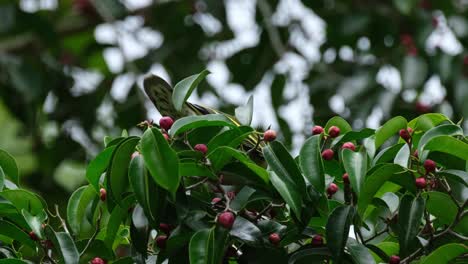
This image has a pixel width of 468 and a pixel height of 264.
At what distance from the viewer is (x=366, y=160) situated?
208 centimetres

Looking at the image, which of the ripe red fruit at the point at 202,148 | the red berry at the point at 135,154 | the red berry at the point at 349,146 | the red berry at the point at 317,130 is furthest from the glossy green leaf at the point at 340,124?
the red berry at the point at 135,154

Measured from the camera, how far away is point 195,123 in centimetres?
218

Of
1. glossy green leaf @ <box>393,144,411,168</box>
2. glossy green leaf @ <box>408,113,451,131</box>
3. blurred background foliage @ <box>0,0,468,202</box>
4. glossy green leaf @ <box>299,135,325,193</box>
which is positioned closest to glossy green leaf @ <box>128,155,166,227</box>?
glossy green leaf @ <box>299,135,325,193</box>

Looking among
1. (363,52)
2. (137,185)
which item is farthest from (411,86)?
(137,185)

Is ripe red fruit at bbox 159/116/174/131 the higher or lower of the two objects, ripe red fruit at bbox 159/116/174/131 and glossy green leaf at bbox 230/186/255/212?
the higher

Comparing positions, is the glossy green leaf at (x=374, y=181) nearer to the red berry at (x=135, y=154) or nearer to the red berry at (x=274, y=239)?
the red berry at (x=274, y=239)

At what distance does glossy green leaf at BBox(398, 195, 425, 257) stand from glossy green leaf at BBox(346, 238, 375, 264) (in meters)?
0.08

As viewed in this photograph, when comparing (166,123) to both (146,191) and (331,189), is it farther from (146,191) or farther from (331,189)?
(331,189)

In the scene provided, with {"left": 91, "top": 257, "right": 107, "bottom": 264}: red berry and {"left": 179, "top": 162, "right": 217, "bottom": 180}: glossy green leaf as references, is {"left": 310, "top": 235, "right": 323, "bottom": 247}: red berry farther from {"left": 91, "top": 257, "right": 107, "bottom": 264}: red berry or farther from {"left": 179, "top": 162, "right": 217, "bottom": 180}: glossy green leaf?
{"left": 91, "top": 257, "right": 107, "bottom": 264}: red berry

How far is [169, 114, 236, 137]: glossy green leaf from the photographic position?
2168 mm

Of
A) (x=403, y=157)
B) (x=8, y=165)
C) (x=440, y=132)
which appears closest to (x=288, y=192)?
(x=403, y=157)

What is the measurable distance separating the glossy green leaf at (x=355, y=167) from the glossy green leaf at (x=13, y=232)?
0.77 meters

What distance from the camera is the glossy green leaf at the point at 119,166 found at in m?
2.07

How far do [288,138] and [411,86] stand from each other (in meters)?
0.70
